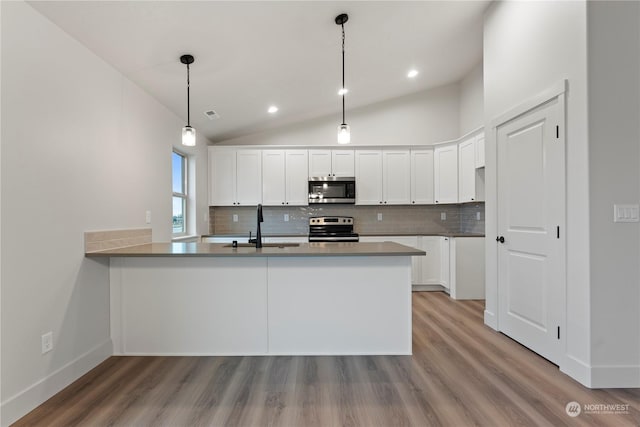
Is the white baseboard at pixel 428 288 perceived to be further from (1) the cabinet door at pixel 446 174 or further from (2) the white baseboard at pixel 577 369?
(2) the white baseboard at pixel 577 369

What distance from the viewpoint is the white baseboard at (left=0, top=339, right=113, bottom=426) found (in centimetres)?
178

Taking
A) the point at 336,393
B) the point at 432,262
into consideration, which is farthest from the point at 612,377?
the point at 432,262

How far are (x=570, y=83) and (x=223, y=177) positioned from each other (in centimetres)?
455

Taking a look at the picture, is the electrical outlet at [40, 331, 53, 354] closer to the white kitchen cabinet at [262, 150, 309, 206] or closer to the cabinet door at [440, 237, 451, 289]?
the white kitchen cabinet at [262, 150, 309, 206]

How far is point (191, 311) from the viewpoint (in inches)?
105

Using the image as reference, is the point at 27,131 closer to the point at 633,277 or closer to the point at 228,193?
the point at 228,193

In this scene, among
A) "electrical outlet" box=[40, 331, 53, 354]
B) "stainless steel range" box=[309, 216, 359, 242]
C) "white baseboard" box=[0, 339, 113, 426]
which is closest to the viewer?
"white baseboard" box=[0, 339, 113, 426]

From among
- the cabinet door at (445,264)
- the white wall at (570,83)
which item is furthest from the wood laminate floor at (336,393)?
the cabinet door at (445,264)

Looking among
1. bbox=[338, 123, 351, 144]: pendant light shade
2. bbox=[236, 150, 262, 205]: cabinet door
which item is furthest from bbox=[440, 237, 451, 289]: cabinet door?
bbox=[236, 150, 262, 205]: cabinet door

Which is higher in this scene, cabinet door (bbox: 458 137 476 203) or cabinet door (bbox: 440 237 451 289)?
cabinet door (bbox: 458 137 476 203)

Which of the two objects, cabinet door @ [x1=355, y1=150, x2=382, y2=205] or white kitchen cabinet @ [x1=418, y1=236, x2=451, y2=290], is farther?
cabinet door @ [x1=355, y1=150, x2=382, y2=205]

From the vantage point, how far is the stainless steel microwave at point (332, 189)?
525 cm

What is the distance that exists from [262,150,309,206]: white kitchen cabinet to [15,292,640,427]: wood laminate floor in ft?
10.1

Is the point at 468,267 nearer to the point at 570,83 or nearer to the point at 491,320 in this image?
the point at 491,320
